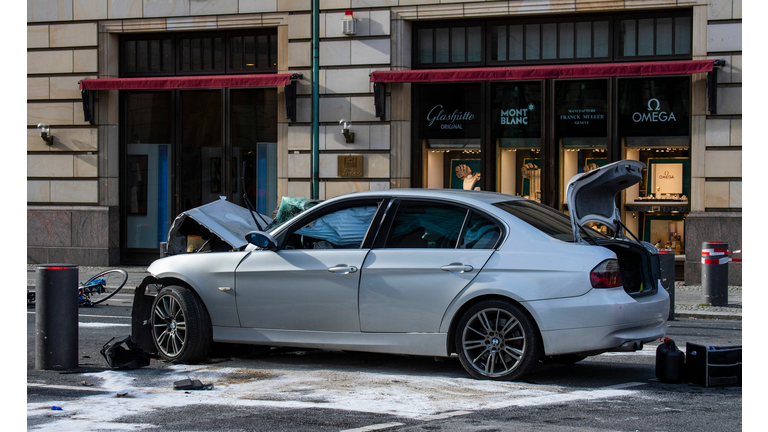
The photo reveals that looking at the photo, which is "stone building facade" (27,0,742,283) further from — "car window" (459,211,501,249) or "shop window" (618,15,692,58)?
"car window" (459,211,501,249)

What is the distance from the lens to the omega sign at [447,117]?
1595cm

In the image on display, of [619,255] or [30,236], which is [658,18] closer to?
[619,255]

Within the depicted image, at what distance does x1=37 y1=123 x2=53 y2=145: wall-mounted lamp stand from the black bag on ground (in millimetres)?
11629

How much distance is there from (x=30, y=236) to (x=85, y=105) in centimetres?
308

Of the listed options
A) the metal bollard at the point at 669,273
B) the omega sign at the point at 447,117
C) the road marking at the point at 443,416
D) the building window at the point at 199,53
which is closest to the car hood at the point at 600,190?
the road marking at the point at 443,416

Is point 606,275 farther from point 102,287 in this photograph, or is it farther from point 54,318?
point 102,287

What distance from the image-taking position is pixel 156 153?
17.7 metres

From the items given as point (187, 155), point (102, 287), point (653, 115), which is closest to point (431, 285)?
point (102, 287)

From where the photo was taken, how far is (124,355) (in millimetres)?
6941

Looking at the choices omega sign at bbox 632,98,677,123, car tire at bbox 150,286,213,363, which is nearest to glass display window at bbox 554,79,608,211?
omega sign at bbox 632,98,677,123

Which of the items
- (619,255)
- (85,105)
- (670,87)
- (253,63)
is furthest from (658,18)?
(85,105)

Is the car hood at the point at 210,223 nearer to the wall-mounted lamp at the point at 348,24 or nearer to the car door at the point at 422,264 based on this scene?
the car door at the point at 422,264

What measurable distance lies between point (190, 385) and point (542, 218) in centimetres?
296

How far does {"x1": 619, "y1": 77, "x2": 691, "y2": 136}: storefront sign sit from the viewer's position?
582 inches
